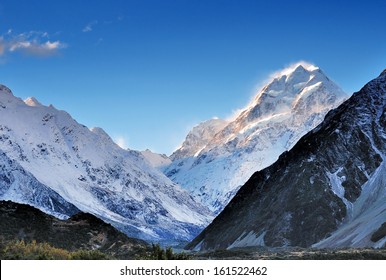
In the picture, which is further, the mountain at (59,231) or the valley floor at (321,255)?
the mountain at (59,231)

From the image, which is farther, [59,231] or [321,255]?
[59,231]

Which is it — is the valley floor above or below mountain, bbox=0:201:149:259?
below

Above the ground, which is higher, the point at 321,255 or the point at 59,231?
the point at 59,231

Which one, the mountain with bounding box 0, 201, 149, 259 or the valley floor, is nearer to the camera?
the valley floor

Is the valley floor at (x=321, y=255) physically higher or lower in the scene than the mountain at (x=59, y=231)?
lower
